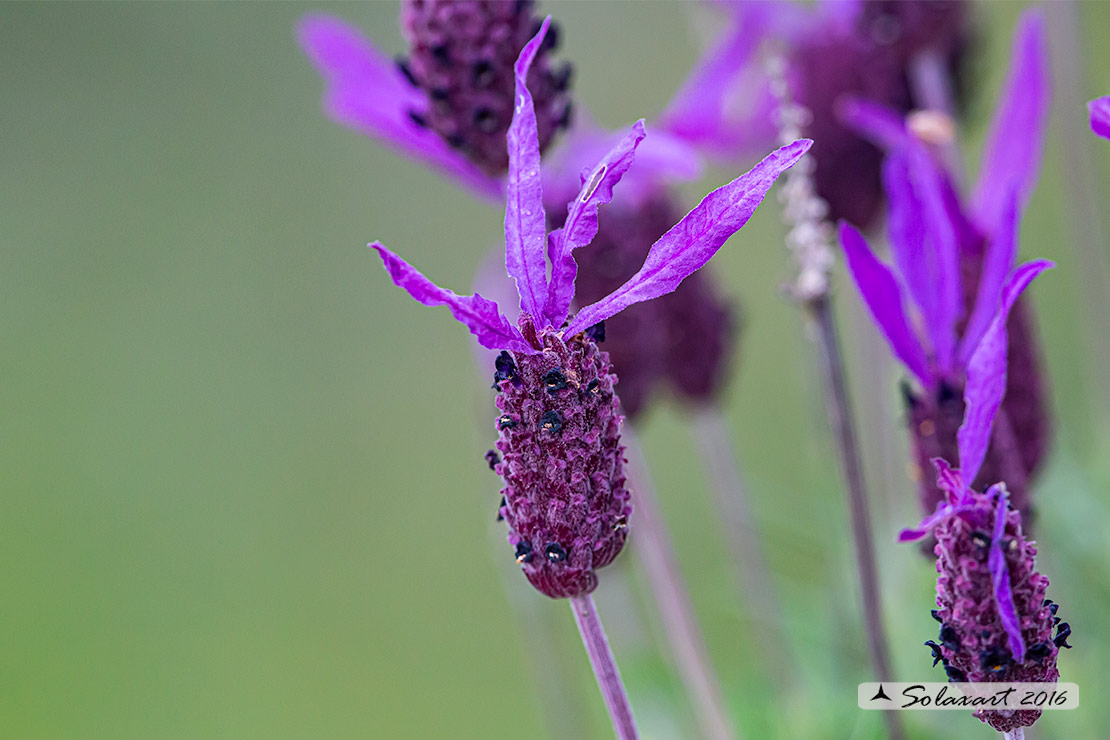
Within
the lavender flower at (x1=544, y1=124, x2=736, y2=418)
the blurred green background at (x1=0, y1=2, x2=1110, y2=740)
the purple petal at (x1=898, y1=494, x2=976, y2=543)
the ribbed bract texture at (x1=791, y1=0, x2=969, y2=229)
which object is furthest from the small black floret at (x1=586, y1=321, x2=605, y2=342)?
the blurred green background at (x1=0, y1=2, x2=1110, y2=740)

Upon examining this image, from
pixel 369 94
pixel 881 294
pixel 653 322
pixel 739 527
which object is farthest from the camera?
pixel 739 527

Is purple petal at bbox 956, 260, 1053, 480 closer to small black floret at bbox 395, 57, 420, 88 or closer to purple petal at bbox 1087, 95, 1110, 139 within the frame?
purple petal at bbox 1087, 95, 1110, 139

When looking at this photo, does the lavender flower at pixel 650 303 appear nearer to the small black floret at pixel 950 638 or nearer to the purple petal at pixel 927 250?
the purple petal at pixel 927 250

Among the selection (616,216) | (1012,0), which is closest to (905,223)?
(616,216)

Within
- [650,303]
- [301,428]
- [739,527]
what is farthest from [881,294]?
[301,428]

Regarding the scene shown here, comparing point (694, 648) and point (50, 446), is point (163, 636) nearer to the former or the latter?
point (50, 446)

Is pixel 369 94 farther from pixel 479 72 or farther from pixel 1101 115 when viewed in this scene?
pixel 1101 115

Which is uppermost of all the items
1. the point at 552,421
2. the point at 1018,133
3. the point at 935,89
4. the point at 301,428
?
the point at 301,428

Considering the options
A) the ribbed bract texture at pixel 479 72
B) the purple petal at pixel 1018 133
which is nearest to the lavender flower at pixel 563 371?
the ribbed bract texture at pixel 479 72
